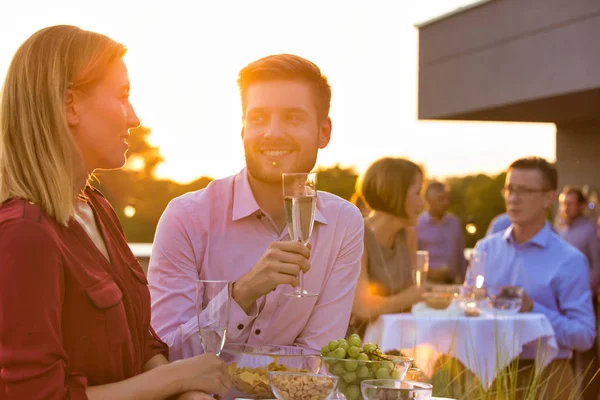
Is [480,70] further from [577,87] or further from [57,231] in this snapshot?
[57,231]

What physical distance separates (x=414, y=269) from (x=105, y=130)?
12.4ft

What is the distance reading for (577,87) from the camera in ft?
36.1

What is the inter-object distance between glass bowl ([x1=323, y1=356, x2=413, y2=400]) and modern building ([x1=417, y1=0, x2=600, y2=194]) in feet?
31.3

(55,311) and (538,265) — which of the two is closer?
(55,311)

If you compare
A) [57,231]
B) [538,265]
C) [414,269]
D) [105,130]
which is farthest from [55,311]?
[538,265]

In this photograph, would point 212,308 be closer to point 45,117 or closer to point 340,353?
point 340,353

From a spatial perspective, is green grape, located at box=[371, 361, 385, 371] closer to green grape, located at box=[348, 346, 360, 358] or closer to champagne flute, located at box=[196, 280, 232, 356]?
green grape, located at box=[348, 346, 360, 358]

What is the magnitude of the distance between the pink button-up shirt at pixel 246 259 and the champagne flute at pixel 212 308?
57 cm

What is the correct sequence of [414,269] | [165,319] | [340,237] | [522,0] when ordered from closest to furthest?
1. [165,319]
2. [340,237]
3. [414,269]
4. [522,0]

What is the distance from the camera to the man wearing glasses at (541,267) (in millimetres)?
5316

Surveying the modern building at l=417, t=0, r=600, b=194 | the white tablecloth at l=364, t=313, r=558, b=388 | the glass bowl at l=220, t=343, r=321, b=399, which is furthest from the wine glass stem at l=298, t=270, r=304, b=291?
the modern building at l=417, t=0, r=600, b=194

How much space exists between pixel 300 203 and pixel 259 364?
399mm

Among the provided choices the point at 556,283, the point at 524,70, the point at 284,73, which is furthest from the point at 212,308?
the point at 524,70

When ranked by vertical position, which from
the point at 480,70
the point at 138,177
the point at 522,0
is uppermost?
the point at 522,0
